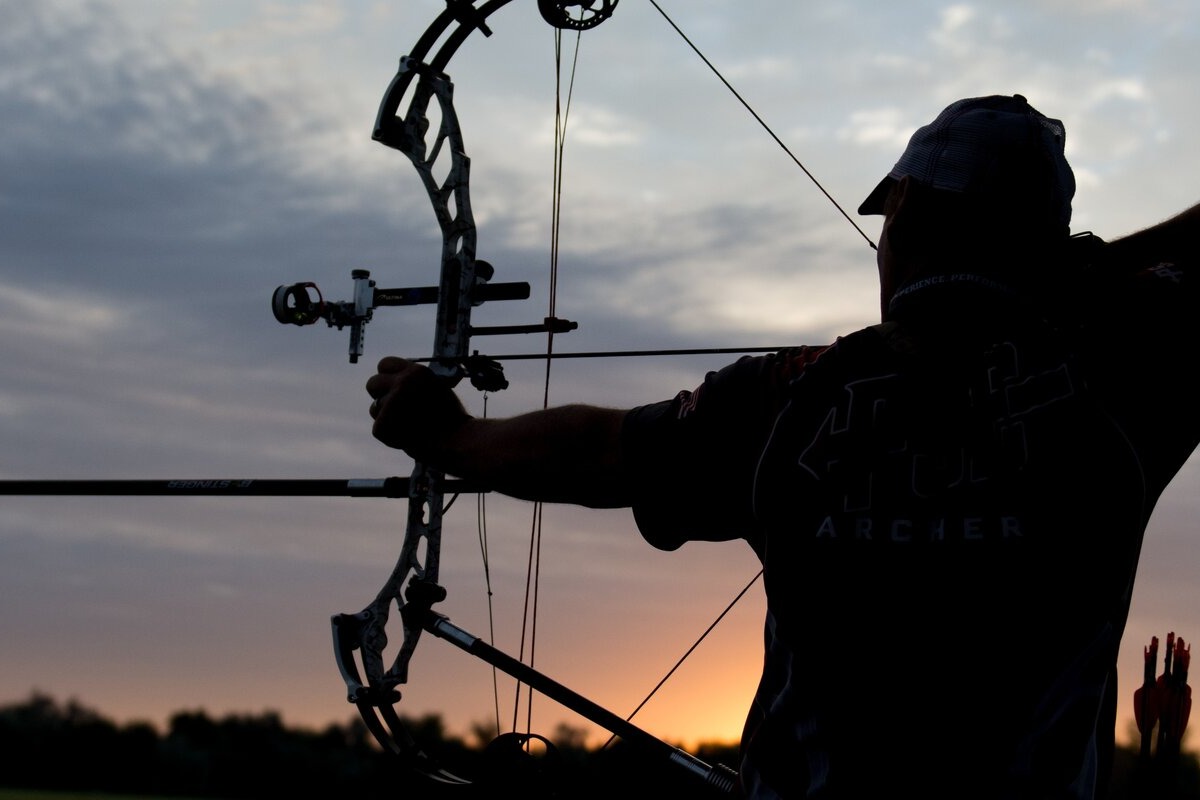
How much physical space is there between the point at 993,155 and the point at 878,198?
0.74 ft

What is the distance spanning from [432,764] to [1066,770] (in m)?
3.03

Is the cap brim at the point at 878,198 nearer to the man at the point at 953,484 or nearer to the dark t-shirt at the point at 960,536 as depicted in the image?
the man at the point at 953,484

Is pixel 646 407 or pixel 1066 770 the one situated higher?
pixel 646 407

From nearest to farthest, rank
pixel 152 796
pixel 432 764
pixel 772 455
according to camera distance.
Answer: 1. pixel 772 455
2. pixel 432 764
3. pixel 152 796

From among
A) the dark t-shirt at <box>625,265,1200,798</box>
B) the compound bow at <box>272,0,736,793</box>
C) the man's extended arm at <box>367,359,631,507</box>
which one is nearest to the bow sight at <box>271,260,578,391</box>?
the compound bow at <box>272,0,736,793</box>

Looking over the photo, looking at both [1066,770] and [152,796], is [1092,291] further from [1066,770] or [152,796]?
[152,796]

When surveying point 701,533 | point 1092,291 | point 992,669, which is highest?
point 1092,291

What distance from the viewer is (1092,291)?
1661 millimetres

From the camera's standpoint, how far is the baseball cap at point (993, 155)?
1.72m

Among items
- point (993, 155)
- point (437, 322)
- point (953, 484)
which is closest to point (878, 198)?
point (993, 155)

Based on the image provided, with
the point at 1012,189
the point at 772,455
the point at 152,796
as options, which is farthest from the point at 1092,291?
the point at 152,796

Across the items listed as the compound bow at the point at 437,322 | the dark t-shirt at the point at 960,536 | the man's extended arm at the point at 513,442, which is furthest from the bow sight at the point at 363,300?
Answer: the dark t-shirt at the point at 960,536

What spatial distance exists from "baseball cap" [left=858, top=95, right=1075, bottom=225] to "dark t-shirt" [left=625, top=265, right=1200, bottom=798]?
0.60 feet

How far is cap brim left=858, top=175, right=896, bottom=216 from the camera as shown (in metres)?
1.84
